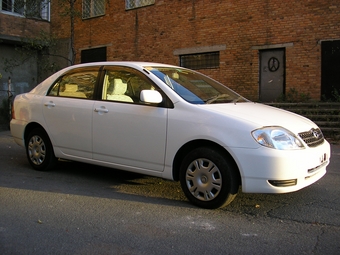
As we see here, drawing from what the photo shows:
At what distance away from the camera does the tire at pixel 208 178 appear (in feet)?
14.2

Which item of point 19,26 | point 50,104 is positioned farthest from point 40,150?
point 19,26

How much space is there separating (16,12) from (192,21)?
875 cm

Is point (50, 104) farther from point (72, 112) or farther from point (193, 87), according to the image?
point (193, 87)

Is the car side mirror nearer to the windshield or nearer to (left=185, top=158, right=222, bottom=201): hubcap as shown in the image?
the windshield

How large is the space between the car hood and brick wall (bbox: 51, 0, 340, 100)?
804cm

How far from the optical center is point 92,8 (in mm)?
18078

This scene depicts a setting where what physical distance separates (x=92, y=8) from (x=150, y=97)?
48.1 feet

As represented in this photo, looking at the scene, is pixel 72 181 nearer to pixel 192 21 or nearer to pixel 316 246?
pixel 316 246

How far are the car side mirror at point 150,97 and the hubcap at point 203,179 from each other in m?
0.90

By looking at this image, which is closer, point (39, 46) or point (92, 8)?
point (39, 46)

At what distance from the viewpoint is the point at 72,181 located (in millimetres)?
5887

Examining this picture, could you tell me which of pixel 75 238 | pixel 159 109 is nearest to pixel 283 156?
pixel 159 109

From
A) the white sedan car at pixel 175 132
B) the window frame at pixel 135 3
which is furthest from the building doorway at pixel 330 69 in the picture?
the white sedan car at pixel 175 132

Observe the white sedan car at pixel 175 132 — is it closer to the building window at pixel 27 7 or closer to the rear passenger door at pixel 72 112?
the rear passenger door at pixel 72 112
